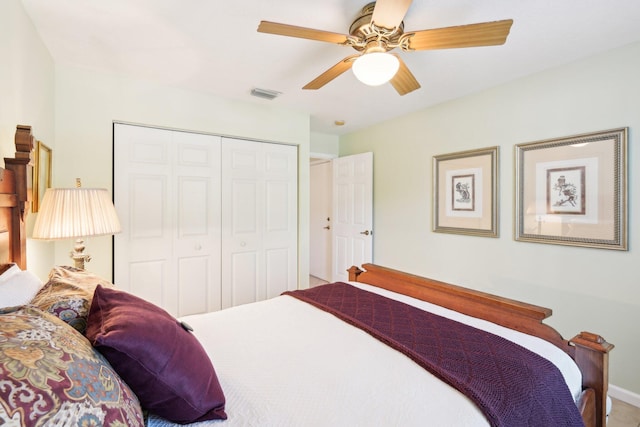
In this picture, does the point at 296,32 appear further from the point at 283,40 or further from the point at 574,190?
the point at 574,190

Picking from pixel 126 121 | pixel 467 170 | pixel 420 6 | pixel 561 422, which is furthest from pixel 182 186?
pixel 561 422

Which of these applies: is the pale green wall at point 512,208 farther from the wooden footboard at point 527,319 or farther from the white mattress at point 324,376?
the white mattress at point 324,376

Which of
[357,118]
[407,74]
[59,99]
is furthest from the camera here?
[357,118]

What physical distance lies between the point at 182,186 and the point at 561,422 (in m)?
3.00

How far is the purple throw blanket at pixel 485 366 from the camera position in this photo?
100 centimetres

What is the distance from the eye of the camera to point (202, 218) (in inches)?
121

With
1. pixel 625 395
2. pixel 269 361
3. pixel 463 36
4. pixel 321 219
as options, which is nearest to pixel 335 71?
pixel 463 36

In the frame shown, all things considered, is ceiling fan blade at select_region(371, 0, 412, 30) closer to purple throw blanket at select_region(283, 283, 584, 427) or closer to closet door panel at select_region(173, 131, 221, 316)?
purple throw blanket at select_region(283, 283, 584, 427)

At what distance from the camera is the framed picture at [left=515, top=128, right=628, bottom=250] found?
2129 millimetres

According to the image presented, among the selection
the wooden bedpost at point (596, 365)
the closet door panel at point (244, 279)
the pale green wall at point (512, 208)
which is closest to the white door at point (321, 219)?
the pale green wall at point (512, 208)

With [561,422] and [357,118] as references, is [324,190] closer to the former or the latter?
[357,118]

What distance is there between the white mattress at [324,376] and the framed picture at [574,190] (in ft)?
4.34

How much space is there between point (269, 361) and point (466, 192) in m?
2.58

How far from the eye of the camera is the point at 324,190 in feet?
16.8
